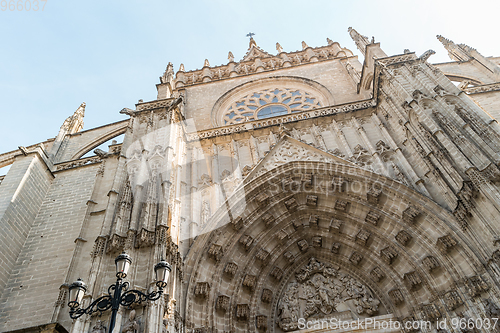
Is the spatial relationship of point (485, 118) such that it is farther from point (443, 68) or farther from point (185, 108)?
point (185, 108)

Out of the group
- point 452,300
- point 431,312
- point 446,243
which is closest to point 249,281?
point 431,312

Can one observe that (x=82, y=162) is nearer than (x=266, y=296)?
No

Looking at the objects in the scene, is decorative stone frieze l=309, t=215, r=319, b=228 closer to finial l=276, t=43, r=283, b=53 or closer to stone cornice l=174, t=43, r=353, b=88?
stone cornice l=174, t=43, r=353, b=88

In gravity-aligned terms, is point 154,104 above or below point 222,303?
above

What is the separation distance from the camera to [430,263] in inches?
353

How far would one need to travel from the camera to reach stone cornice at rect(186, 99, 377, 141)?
13567 mm

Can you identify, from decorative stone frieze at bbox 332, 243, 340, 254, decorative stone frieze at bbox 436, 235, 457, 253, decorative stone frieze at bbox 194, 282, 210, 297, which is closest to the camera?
decorative stone frieze at bbox 194, 282, 210, 297

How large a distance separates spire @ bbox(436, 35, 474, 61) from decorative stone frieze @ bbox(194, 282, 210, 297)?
18.2 m

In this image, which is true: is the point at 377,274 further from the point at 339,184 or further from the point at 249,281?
the point at 249,281

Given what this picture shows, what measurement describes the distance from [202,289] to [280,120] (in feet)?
23.6

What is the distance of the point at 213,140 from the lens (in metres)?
13.4

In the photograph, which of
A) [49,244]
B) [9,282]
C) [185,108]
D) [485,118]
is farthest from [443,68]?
[9,282]

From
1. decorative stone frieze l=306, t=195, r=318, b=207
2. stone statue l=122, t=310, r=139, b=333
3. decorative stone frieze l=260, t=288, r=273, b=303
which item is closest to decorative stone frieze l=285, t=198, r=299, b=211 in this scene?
decorative stone frieze l=306, t=195, r=318, b=207

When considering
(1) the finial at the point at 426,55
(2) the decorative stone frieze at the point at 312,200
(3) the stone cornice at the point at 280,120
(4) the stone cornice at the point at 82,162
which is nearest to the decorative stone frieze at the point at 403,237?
(2) the decorative stone frieze at the point at 312,200
